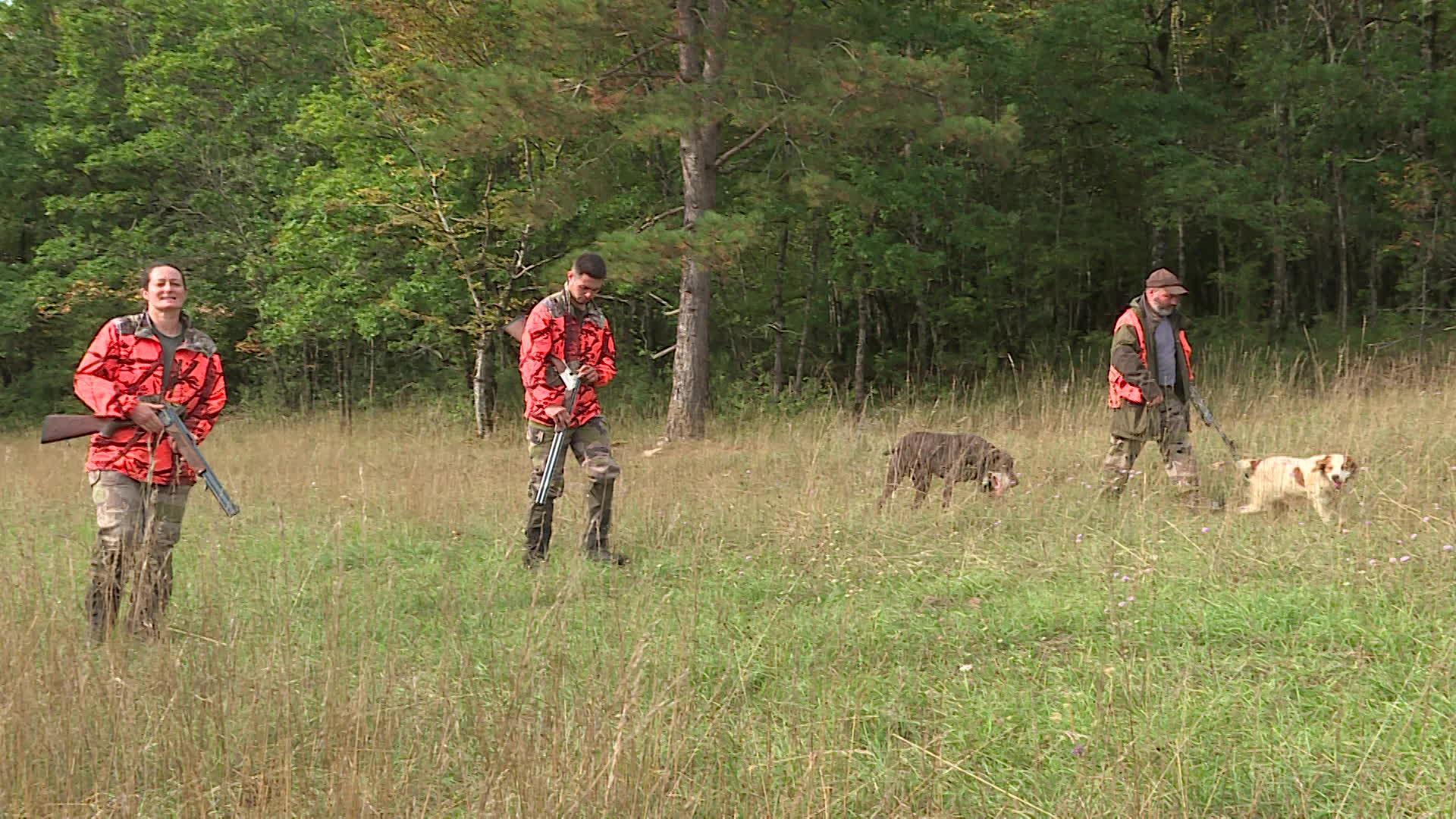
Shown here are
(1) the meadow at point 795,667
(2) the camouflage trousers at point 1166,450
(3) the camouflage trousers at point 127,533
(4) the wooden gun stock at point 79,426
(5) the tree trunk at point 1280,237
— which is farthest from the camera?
(5) the tree trunk at point 1280,237

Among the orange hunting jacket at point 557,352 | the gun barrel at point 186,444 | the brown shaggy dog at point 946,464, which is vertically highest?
the orange hunting jacket at point 557,352

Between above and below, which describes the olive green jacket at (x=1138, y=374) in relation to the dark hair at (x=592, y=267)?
below

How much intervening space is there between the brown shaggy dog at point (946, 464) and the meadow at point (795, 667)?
0.12 meters

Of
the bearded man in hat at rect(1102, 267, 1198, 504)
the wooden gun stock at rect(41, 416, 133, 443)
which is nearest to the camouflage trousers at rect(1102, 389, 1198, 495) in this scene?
the bearded man in hat at rect(1102, 267, 1198, 504)

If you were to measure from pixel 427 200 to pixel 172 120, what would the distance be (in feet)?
26.7

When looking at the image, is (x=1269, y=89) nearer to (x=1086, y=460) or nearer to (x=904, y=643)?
(x=1086, y=460)

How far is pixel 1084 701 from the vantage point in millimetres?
3256

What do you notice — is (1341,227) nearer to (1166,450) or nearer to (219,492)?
(1166,450)

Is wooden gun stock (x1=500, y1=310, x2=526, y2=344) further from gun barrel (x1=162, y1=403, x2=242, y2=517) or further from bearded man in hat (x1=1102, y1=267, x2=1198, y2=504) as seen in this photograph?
bearded man in hat (x1=1102, y1=267, x2=1198, y2=504)

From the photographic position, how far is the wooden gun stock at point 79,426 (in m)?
4.14

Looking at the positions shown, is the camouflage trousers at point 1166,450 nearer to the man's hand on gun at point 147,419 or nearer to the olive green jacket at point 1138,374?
the olive green jacket at point 1138,374

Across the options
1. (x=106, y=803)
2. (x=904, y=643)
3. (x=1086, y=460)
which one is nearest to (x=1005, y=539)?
(x=904, y=643)

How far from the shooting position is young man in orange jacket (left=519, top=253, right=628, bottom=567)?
18.9 ft

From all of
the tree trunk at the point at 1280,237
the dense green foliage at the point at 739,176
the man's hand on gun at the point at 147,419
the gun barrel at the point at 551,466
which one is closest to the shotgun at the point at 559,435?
the gun barrel at the point at 551,466
